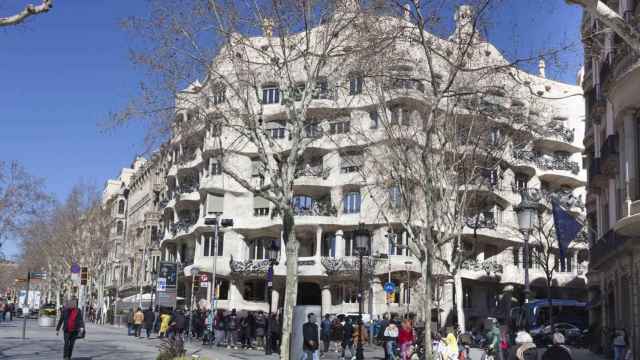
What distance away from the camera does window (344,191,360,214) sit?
51500mm

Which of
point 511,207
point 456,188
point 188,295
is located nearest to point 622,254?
point 456,188

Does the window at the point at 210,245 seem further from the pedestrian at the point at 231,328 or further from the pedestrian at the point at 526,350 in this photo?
the pedestrian at the point at 526,350

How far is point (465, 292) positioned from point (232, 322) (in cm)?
2367

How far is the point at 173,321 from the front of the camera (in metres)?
32.2

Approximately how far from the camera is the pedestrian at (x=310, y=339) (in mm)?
17875

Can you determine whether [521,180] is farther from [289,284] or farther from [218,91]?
[289,284]

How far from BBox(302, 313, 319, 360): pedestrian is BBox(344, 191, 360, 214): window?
33468 millimetres

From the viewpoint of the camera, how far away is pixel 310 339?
705 inches

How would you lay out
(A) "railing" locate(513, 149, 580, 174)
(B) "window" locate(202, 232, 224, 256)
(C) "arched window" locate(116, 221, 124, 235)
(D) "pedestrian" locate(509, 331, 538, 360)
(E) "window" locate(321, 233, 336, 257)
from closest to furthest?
(D) "pedestrian" locate(509, 331, 538, 360) → (E) "window" locate(321, 233, 336, 257) → (B) "window" locate(202, 232, 224, 256) → (A) "railing" locate(513, 149, 580, 174) → (C) "arched window" locate(116, 221, 124, 235)

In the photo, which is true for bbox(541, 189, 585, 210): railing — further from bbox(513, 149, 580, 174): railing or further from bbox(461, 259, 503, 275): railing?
bbox(461, 259, 503, 275): railing

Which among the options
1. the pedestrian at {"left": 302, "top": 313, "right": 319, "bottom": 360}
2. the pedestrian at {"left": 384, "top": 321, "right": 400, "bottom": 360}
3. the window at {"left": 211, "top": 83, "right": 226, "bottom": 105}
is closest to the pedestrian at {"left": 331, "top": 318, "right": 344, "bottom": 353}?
the pedestrian at {"left": 384, "top": 321, "right": 400, "bottom": 360}

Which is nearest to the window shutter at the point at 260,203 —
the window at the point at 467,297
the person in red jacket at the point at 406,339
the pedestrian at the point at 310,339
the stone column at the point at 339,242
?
the stone column at the point at 339,242

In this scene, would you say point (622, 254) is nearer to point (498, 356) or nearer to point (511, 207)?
point (498, 356)

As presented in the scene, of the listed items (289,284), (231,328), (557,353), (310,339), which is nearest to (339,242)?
(231,328)
